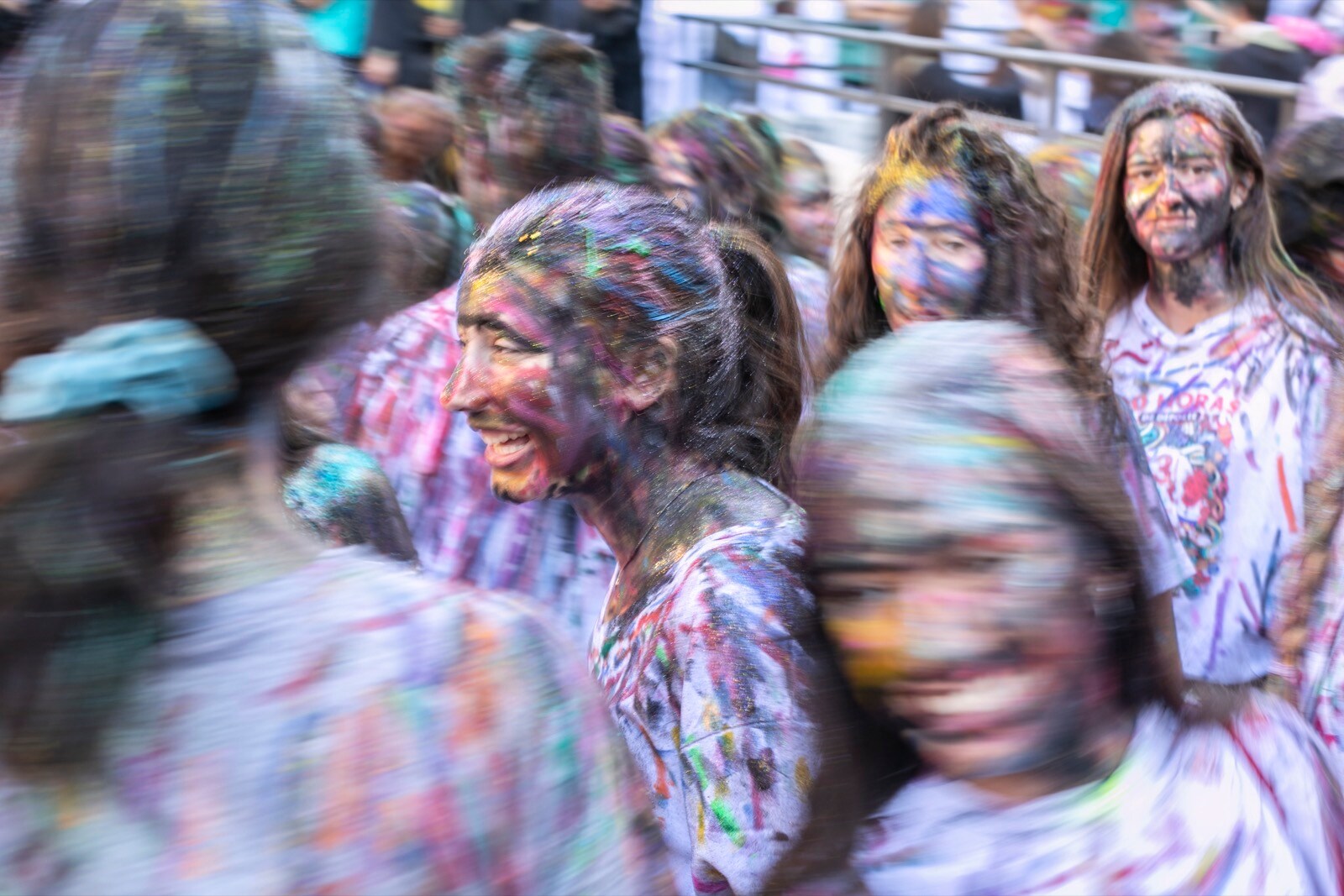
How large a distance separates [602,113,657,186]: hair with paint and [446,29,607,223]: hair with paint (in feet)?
0.17

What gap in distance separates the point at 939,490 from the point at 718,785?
60 cm

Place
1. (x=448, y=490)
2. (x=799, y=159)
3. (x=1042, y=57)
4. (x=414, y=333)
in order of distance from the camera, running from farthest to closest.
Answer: (x=1042, y=57), (x=799, y=159), (x=414, y=333), (x=448, y=490)

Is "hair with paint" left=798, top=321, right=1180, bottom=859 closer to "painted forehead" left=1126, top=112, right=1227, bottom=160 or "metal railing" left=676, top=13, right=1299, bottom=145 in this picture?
"painted forehead" left=1126, top=112, right=1227, bottom=160

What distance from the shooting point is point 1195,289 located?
11.7 feet

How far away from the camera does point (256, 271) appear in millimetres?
987

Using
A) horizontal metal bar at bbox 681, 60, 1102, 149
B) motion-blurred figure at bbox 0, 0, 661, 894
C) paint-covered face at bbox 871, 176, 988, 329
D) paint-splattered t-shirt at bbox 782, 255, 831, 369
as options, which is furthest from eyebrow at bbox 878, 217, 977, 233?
horizontal metal bar at bbox 681, 60, 1102, 149

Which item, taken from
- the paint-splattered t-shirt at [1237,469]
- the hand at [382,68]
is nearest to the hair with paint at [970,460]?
the paint-splattered t-shirt at [1237,469]

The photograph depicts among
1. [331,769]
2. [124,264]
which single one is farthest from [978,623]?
[124,264]

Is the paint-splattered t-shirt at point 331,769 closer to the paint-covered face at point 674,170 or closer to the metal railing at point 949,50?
the paint-covered face at point 674,170

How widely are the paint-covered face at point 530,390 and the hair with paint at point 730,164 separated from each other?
6.38 feet

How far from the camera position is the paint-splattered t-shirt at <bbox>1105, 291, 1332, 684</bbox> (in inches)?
129

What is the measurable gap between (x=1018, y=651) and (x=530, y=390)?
1.01 metres

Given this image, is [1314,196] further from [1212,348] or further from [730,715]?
[730,715]

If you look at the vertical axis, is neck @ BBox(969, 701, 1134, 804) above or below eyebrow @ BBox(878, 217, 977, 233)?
below
